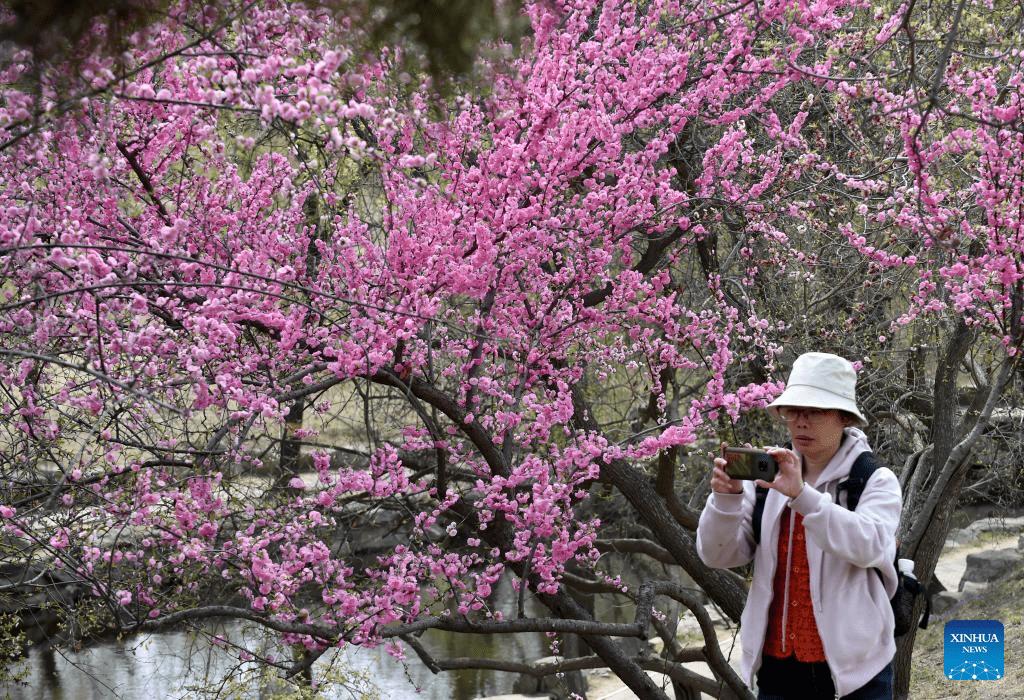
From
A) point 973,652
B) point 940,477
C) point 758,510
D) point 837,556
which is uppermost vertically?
point 940,477

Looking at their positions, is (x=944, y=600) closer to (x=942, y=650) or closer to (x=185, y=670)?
(x=942, y=650)

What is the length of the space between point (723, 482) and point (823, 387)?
351 mm

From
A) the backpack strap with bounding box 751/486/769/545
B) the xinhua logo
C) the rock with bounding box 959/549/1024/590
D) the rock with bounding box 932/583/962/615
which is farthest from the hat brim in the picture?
the rock with bounding box 959/549/1024/590

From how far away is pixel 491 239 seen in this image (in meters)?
4.73

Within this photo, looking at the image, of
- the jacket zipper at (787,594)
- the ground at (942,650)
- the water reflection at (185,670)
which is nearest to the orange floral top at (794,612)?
the jacket zipper at (787,594)

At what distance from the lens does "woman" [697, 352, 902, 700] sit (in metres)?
2.68

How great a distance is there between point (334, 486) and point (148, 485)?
2.44ft

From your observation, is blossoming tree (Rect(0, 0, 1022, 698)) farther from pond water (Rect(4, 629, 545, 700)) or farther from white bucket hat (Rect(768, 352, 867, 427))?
pond water (Rect(4, 629, 545, 700))

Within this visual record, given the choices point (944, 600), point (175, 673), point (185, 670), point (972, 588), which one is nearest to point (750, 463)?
point (185, 670)

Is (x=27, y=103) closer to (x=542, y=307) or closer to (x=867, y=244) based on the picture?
(x=542, y=307)

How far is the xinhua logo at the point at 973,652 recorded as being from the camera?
6688 mm

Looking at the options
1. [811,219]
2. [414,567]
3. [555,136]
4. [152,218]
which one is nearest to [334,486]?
[414,567]

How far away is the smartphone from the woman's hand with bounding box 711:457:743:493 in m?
0.03

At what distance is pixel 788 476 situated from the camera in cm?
268
